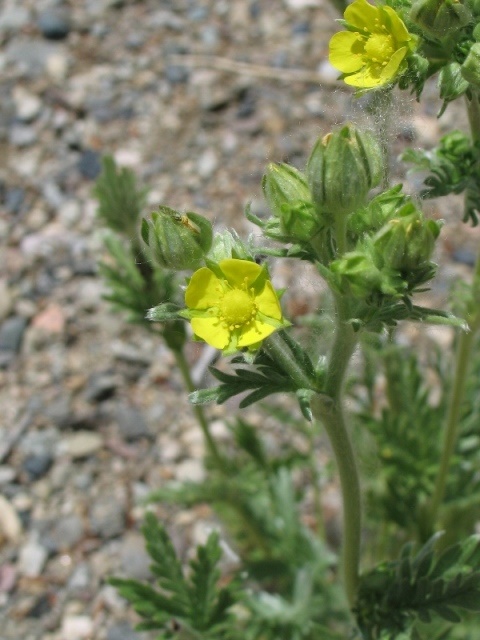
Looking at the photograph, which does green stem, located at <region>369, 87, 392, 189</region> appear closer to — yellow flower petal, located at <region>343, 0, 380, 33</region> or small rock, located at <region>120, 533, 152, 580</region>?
yellow flower petal, located at <region>343, 0, 380, 33</region>

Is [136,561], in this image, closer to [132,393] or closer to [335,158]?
[132,393]

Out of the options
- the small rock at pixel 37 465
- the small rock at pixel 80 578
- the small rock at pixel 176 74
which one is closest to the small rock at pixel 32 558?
the small rock at pixel 80 578

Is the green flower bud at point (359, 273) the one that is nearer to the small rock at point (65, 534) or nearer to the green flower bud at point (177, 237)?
the green flower bud at point (177, 237)

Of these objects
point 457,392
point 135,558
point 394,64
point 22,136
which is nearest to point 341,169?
point 394,64

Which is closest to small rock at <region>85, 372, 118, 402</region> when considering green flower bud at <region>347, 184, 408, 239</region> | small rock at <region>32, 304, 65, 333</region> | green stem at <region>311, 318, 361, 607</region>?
small rock at <region>32, 304, 65, 333</region>

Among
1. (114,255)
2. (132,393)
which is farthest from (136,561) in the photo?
(114,255)
